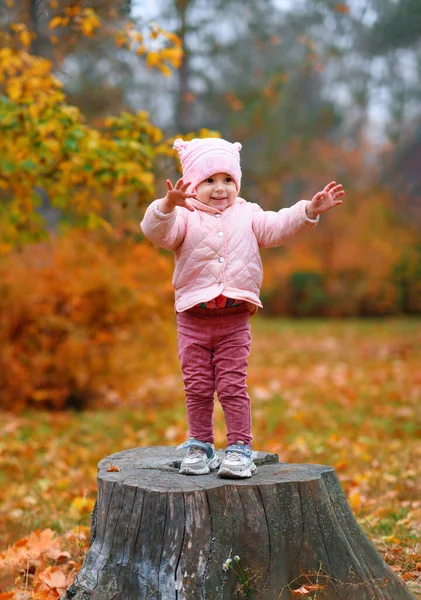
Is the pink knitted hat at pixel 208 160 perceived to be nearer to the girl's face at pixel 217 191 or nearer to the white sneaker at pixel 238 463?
the girl's face at pixel 217 191

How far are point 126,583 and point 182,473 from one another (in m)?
0.54

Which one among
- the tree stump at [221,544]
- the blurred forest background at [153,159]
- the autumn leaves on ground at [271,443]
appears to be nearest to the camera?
the tree stump at [221,544]

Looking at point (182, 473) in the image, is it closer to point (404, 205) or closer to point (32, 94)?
point (32, 94)

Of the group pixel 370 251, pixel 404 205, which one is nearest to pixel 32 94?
pixel 370 251

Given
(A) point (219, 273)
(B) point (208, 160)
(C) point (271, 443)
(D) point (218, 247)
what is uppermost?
(B) point (208, 160)


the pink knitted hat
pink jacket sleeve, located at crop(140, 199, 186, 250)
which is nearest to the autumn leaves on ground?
pink jacket sleeve, located at crop(140, 199, 186, 250)

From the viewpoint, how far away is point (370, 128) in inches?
1128

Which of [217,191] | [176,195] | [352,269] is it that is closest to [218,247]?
[217,191]

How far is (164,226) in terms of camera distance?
3.12 meters

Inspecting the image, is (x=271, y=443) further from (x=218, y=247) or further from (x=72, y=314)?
→ (x=218, y=247)

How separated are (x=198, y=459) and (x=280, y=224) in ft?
3.63

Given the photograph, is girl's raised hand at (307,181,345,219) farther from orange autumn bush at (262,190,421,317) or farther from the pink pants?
orange autumn bush at (262,190,421,317)

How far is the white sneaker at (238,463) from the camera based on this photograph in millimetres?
3111

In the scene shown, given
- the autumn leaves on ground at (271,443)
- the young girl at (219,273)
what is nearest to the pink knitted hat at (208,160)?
the young girl at (219,273)
